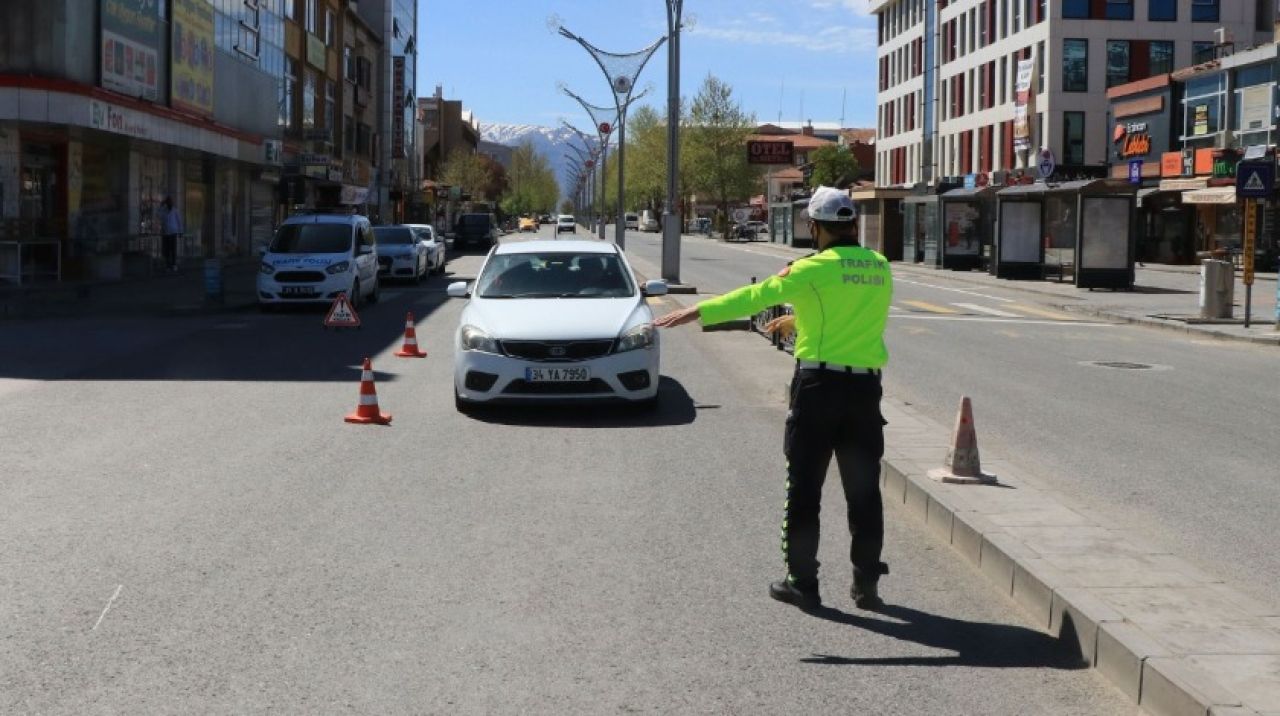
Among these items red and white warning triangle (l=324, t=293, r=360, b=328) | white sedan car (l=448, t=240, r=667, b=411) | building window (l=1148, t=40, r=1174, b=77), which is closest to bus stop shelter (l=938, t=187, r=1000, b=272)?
building window (l=1148, t=40, r=1174, b=77)

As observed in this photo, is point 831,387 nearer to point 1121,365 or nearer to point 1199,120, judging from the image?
point 1121,365

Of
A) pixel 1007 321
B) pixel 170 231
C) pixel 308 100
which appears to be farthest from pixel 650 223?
pixel 1007 321

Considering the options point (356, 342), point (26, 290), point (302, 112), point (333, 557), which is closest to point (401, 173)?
point (302, 112)

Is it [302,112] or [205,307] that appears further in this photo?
[302,112]

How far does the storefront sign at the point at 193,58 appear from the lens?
36031 millimetres

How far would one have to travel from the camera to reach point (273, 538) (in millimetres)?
7219

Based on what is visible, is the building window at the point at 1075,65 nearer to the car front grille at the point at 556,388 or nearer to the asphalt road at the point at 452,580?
the asphalt road at the point at 452,580

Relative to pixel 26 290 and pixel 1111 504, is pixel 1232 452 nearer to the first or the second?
pixel 1111 504

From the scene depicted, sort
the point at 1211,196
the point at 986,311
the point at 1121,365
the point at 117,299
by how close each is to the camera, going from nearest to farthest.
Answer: the point at 1121,365 → the point at 117,299 → the point at 986,311 → the point at 1211,196

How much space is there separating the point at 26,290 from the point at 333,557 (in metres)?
21.3

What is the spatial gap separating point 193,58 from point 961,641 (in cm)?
3589

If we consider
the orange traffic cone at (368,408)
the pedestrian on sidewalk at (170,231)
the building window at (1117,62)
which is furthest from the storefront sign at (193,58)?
the building window at (1117,62)

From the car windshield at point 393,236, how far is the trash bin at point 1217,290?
19.2 metres

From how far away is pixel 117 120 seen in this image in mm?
29469
